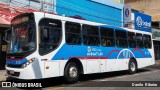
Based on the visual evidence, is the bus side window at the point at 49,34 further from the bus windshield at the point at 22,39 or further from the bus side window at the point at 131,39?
the bus side window at the point at 131,39

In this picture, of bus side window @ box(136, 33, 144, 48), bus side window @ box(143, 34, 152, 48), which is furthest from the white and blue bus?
bus side window @ box(143, 34, 152, 48)

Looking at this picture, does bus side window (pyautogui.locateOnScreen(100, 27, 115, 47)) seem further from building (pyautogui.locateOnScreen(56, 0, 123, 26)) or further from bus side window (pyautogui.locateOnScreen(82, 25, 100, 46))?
building (pyautogui.locateOnScreen(56, 0, 123, 26))

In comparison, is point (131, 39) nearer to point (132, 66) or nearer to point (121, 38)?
→ point (121, 38)

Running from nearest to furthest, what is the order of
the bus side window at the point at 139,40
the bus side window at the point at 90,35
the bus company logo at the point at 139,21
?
the bus side window at the point at 90,35, the bus side window at the point at 139,40, the bus company logo at the point at 139,21

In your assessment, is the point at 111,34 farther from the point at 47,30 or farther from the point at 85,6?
the point at 85,6

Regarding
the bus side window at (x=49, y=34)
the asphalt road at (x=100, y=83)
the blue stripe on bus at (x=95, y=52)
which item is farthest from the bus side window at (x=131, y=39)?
the bus side window at (x=49, y=34)

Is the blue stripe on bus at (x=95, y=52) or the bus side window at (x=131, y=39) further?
the bus side window at (x=131, y=39)

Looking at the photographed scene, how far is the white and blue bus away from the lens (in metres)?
11.0

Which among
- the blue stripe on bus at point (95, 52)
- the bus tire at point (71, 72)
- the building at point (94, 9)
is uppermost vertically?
the building at point (94, 9)

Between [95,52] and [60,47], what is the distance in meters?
2.72

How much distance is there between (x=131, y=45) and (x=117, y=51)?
2.02 meters

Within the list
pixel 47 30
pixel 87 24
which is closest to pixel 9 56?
pixel 47 30

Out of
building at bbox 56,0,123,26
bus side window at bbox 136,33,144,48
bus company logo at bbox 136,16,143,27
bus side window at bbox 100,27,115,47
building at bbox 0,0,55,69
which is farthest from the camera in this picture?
bus company logo at bbox 136,16,143,27

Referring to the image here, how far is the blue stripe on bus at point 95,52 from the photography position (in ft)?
40.8
